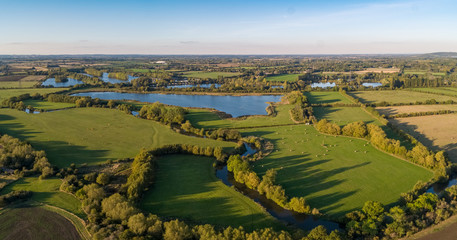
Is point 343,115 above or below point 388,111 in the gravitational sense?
below

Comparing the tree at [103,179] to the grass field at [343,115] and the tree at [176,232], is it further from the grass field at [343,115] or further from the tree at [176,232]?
the grass field at [343,115]

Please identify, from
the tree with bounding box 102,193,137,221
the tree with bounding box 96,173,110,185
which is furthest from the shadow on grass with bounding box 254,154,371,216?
the tree with bounding box 96,173,110,185

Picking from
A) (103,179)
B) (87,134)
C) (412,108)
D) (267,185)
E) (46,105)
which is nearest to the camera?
(267,185)

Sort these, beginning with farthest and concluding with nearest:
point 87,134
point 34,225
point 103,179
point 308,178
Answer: point 87,134 → point 308,178 → point 103,179 → point 34,225

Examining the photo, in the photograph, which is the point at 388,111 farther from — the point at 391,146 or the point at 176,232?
the point at 176,232

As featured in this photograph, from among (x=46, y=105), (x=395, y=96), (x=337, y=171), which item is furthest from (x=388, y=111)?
(x=46, y=105)

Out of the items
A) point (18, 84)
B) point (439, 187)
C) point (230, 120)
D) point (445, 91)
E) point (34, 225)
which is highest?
point (18, 84)

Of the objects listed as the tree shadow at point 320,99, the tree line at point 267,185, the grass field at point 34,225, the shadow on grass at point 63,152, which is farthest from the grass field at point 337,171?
the tree shadow at point 320,99

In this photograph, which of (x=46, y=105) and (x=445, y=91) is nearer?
(x=46, y=105)
